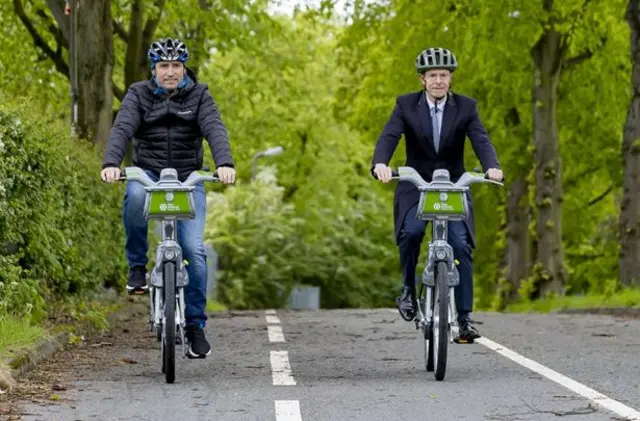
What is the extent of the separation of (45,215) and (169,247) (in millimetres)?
3382

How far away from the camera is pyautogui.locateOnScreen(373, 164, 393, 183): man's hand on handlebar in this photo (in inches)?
399

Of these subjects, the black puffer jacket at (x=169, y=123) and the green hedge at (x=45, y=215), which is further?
the green hedge at (x=45, y=215)

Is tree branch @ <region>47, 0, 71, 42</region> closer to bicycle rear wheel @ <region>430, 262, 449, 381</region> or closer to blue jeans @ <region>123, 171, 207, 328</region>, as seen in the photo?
blue jeans @ <region>123, 171, 207, 328</region>

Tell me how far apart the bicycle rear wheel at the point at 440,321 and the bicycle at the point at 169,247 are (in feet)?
5.51

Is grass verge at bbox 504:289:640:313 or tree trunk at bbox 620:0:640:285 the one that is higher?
tree trunk at bbox 620:0:640:285

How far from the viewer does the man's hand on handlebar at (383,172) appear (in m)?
10.1

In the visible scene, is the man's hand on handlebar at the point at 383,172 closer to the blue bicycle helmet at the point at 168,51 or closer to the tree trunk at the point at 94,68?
the blue bicycle helmet at the point at 168,51

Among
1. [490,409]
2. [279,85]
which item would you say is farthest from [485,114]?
[490,409]

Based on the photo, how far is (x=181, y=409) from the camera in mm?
8633

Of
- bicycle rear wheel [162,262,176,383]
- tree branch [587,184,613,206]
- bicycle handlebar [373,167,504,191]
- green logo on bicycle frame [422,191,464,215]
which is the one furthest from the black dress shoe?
tree branch [587,184,613,206]

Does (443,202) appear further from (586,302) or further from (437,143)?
(586,302)

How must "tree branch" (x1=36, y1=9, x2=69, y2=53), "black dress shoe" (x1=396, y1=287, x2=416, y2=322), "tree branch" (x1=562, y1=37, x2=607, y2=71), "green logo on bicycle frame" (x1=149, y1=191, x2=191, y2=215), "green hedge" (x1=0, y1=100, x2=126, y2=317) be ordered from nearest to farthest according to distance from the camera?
1. "green logo on bicycle frame" (x1=149, y1=191, x2=191, y2=215)
2. "black dress shoe" (x1=396, y1=287, x2=416, y2=322)
3. "green hedge" (x1=0, y1=100, x2=126, y2=317)
4. "tree branch" (x1=36, y1=9, x2=69, y2=53)
5. "tree branch" (x1=562, y1=37, x2=607, y2=71)

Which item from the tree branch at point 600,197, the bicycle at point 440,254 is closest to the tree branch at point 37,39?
the tree branch at point 600,197

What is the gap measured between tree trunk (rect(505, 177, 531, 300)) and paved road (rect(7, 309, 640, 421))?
64.8ft
